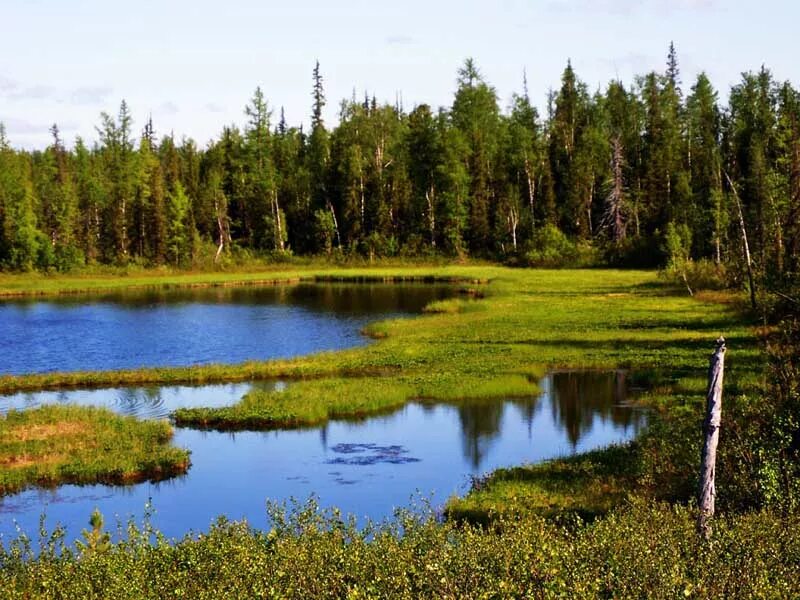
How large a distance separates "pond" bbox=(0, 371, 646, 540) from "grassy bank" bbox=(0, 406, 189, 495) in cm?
66

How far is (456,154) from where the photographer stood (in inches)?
4222

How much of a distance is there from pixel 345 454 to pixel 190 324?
1339 inches

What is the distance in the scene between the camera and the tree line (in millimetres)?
102062

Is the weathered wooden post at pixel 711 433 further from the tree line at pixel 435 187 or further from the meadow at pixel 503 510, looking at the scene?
the tree line at pixel 435 187

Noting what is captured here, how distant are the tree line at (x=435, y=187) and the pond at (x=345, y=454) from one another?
6385 cm

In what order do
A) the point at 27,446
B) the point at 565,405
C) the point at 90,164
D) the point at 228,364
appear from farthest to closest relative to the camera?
the point at 90,164 < the point at 228,364 < the point at 565,405 < the point at 27,446

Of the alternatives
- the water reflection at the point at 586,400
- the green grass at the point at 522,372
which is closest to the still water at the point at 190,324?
the green grass at the point at 522,372

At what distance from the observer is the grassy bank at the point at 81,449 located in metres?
25.3

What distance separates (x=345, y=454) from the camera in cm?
2784

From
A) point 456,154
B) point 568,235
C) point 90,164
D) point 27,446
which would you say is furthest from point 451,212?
point 27,446

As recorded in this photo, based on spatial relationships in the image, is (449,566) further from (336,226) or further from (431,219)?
(336,226)

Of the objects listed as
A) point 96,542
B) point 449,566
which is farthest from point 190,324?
point 449,566

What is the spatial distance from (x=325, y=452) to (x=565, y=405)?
10.1 metres

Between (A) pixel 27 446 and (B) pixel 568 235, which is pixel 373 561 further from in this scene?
(B) pixel 568 235
